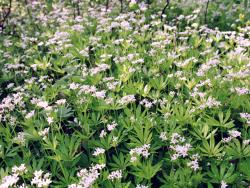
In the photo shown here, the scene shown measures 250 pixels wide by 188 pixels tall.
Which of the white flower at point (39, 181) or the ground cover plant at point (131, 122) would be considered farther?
the ground cover plant at point (131, 122)

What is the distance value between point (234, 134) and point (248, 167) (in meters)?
0.31

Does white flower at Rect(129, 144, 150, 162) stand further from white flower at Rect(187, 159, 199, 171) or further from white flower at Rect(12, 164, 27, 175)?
white flower at Rect(12, 164, 27, 175)

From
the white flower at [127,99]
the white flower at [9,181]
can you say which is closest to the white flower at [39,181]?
the white flower at [9,181]

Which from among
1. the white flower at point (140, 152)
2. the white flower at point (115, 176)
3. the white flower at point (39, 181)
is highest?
the white flower at point (140, 152)

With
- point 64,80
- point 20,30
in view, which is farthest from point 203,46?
point 20,30

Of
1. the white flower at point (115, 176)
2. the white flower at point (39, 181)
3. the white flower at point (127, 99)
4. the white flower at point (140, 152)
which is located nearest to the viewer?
the white flower at point (39, 181)

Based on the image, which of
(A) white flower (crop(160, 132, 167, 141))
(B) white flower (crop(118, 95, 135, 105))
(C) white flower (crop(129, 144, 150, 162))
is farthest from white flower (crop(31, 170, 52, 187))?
(B) white flower (crop(118, 95, 135, 105))

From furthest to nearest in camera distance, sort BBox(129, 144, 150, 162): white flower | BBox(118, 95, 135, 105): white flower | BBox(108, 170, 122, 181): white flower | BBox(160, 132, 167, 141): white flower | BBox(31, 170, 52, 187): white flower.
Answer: BBox(118, 95, 135, 105): white flower
BBox(160, 132, 167, 141): white flower
BBox(129, 144, 150, 162): white flower
BBox(108, 170, 122, 181): white flower
BBox(31, 170, 52, 187): white flower

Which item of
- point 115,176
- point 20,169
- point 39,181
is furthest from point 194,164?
point 20,169

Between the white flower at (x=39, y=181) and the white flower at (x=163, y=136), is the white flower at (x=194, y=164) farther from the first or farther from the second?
the white flower at (x=39, y=181)

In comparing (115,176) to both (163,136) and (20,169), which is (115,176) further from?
(20,169)

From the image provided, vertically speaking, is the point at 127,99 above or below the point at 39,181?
above

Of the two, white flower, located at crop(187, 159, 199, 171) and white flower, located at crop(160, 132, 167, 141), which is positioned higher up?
white flower, located at crop(160, 132, 167, 141)

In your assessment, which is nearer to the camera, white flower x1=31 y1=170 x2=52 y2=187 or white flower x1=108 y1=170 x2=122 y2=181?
white flower x1=31 y1=170 x2=52 y2=187
